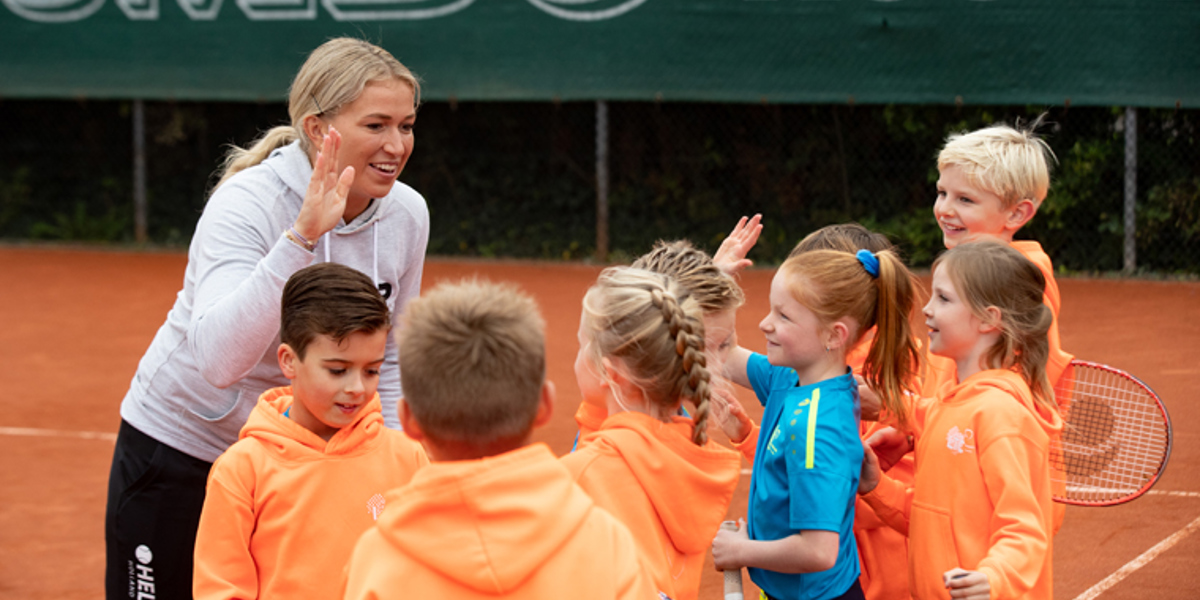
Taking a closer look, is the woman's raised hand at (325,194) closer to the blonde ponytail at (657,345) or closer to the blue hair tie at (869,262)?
the blonde ponytail at (657,345)

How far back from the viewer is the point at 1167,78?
30.6ft

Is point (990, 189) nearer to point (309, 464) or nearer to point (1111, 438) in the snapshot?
point (1111, 438)

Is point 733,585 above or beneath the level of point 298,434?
beneath

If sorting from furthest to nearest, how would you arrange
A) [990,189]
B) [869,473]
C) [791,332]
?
1. [990,189]
2. [869,473]
3. [791,332]

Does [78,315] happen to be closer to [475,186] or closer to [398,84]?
[475,186]

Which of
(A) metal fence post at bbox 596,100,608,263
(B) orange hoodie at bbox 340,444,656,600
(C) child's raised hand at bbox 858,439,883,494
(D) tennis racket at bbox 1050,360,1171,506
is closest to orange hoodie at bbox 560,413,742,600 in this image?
(B) orange hoodie at bbox 340,444,656,600

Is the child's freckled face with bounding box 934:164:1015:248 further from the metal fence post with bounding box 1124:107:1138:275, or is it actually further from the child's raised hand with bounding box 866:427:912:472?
the metal fence post with bounding box 1124:107:1138:275

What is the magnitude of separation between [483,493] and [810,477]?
2.95ft

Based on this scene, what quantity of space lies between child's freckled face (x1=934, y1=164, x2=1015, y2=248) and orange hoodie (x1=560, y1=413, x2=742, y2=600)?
1.34 m

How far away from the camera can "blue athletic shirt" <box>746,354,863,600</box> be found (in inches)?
89.0

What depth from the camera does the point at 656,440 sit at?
2.13 m

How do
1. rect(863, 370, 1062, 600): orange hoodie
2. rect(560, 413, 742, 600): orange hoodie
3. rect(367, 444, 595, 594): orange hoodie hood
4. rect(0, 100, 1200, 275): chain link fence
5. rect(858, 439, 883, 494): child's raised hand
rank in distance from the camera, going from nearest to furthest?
1. rect(367, 444, 595, 594): orange hoodie hood
2. rect(560, 413, 742, 600): orange hoodie
3. rect(863, 370, 1062, 600): orange hoodie
4. rect(858, 439, 883, 494): child's raised hand
5. rect(0, 100, 1200, 275): chain link fence

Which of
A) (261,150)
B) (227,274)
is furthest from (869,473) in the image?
(261,150)

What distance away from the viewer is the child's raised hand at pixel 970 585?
83.7 inches
